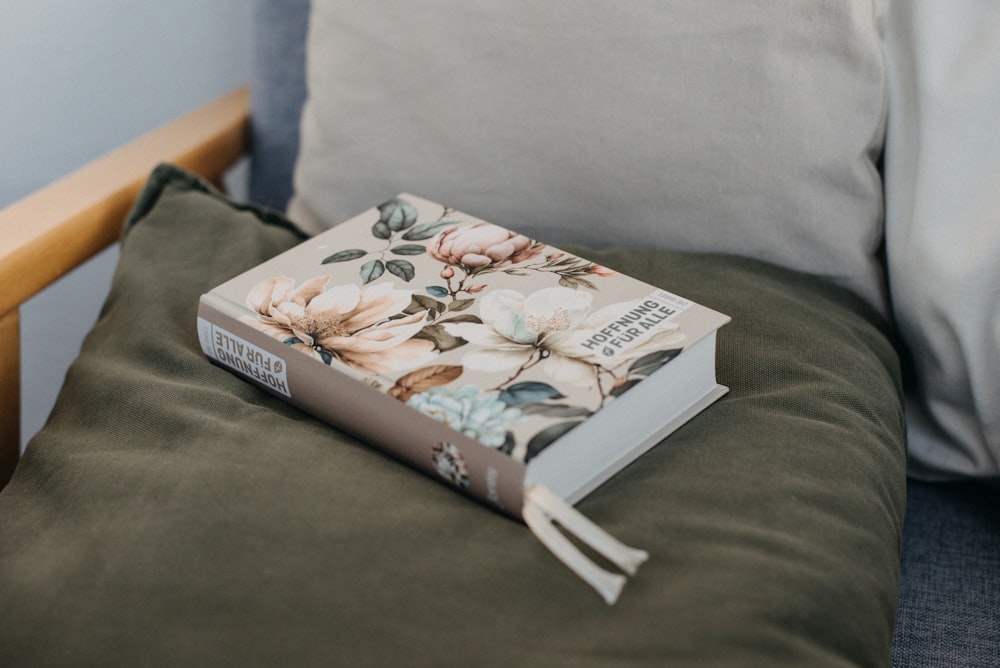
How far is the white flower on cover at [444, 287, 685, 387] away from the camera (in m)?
0.48

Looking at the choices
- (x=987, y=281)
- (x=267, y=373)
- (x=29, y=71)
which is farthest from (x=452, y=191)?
(x=29, y=71)

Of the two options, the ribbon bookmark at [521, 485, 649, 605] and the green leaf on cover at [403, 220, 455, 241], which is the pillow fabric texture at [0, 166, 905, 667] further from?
the green leaf on cover at [403, 220, 455, 241]

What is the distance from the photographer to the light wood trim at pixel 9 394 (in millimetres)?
701

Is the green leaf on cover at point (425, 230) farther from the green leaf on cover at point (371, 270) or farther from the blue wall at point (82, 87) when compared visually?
the blue wall at point (82, 87)

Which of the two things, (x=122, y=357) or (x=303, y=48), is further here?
(x=303, y=48)

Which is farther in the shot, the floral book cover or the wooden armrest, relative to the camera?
the wooden armrest

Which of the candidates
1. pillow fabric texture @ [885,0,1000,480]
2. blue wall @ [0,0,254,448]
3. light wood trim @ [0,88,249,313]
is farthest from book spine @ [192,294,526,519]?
blue wall @ [0,0,254,448]

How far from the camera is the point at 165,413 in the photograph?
52 centimetres

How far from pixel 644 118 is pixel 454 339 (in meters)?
0.26

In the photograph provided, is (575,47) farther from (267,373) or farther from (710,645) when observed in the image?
(710,645)

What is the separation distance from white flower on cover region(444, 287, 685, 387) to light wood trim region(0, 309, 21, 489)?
39cm

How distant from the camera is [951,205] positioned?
611mm

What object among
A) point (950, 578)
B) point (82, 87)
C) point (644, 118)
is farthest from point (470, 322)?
point (82, 87)

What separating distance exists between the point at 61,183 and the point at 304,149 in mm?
213
